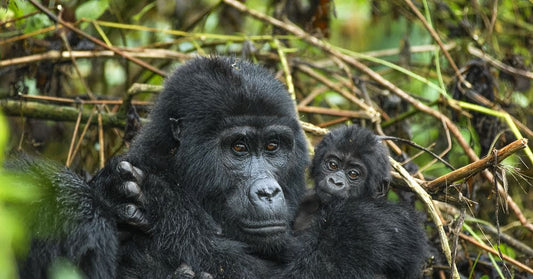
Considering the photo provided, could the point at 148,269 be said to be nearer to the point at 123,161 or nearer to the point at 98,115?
the point at 123,161

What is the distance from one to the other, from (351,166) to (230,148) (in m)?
0.89

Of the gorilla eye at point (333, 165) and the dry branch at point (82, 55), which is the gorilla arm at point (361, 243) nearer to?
the gorilla eye at point (333, 165)

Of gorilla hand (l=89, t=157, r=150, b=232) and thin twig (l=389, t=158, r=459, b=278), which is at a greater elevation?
gorilla hand (l=89, t=157, r=150, b=232)

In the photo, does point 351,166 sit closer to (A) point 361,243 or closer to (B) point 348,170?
(B) point 348,170

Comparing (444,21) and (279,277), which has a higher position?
(444,21)

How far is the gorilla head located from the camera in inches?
123

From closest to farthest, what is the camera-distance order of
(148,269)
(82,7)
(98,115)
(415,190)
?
(148,269) → (415,190) → (98,115) → (82,7)

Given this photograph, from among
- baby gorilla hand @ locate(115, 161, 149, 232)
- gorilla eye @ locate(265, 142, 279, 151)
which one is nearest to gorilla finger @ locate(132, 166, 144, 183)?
baby gorilla hand @ locate(115, 161, 149, 232)

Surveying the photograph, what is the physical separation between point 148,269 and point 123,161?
50cm

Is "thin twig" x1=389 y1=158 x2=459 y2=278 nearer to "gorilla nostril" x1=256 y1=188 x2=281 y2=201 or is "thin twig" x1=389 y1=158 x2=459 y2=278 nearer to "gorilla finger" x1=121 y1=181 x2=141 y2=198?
"gorilla nostril" x1=256 y1=188 x2=281 y2=201

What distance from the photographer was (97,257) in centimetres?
273

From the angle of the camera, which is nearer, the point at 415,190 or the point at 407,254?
the point at 407,254

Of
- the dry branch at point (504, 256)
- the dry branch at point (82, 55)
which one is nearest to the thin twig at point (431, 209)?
the dry branch at point (504, 256)

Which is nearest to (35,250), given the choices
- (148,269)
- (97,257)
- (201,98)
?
(97,257)
